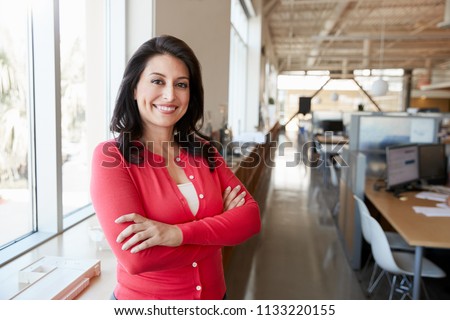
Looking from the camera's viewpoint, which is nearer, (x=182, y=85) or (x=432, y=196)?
(x=182, y=85)

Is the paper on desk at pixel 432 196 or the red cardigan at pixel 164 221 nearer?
the red cardigan at pixel 164 221

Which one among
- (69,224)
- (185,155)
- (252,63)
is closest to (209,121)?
(69,224)

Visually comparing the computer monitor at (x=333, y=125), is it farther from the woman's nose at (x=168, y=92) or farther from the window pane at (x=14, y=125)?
the woman's nose at (x=168, y=92)

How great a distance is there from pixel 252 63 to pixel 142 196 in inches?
311

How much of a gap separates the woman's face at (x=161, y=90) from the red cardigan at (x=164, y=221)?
0.41 ft

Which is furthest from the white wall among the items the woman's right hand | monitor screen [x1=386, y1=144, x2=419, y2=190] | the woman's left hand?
monitor screen [x1=386, y1=144, x2=419, y2=190]

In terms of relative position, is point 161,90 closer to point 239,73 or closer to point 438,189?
point 438,189

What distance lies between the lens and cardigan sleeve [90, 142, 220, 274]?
1090 millimetres

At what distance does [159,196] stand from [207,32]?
278 cm

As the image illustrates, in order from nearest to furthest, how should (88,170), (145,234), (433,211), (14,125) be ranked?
(145,234) < (14,125) < (88,170) < (433,211)

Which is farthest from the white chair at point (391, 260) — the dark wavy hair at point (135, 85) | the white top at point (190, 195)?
the dark wavy hair at point (135, 85)

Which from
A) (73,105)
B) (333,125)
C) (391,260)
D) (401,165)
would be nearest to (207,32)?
(73,105)

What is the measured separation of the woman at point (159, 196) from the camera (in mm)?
1099

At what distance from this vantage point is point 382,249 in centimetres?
252
